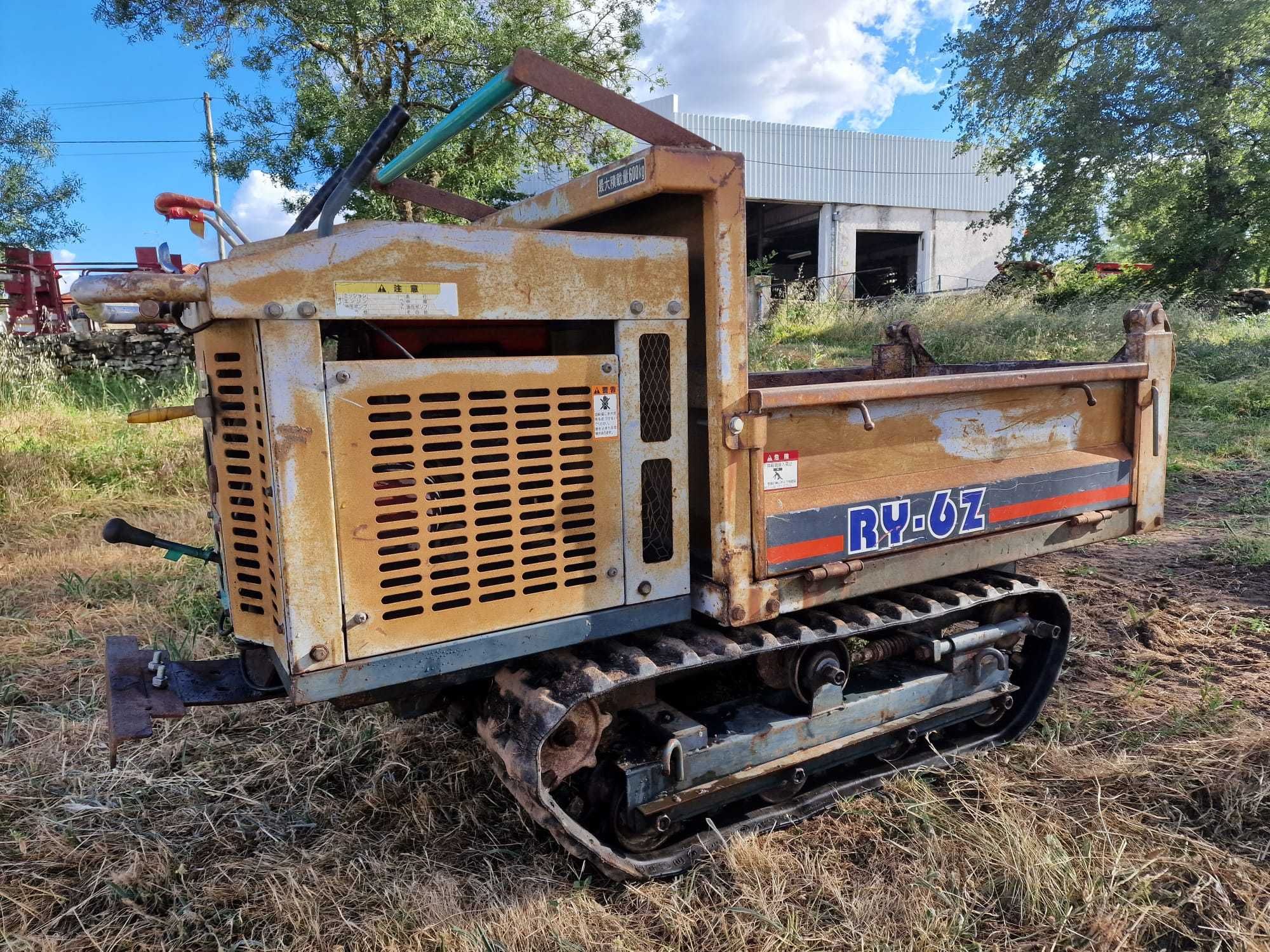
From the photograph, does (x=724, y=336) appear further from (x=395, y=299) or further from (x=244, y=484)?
(x=244, y=484)

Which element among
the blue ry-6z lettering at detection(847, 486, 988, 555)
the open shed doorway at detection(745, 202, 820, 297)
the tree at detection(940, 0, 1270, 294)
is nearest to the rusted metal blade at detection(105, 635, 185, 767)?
the blue ry-6z lettering at detection(847, 486, 988, 555)

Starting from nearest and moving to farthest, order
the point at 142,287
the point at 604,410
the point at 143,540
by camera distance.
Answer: the point at 142,287 → the point at 604,410 → the point at 143,540

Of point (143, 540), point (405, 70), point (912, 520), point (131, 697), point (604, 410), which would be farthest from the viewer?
point (405, 70)

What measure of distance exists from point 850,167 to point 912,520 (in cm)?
2604

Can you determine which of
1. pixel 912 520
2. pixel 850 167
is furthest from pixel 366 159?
pixel 850 167

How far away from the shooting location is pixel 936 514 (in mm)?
3154

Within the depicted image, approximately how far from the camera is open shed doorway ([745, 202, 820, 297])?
28.2 meters

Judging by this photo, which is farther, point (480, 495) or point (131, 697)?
point (131, 697)

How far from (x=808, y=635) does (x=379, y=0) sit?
1191 centimetres

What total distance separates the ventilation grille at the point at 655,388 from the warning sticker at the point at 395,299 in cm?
61

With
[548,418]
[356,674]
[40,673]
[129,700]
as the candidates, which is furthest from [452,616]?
[40,673]

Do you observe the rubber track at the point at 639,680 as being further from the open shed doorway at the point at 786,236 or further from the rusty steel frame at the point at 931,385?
the open shed doorway at the point at 786,236

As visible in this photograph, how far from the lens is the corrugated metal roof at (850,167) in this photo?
24969 millimetres

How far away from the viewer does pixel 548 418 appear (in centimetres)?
252
